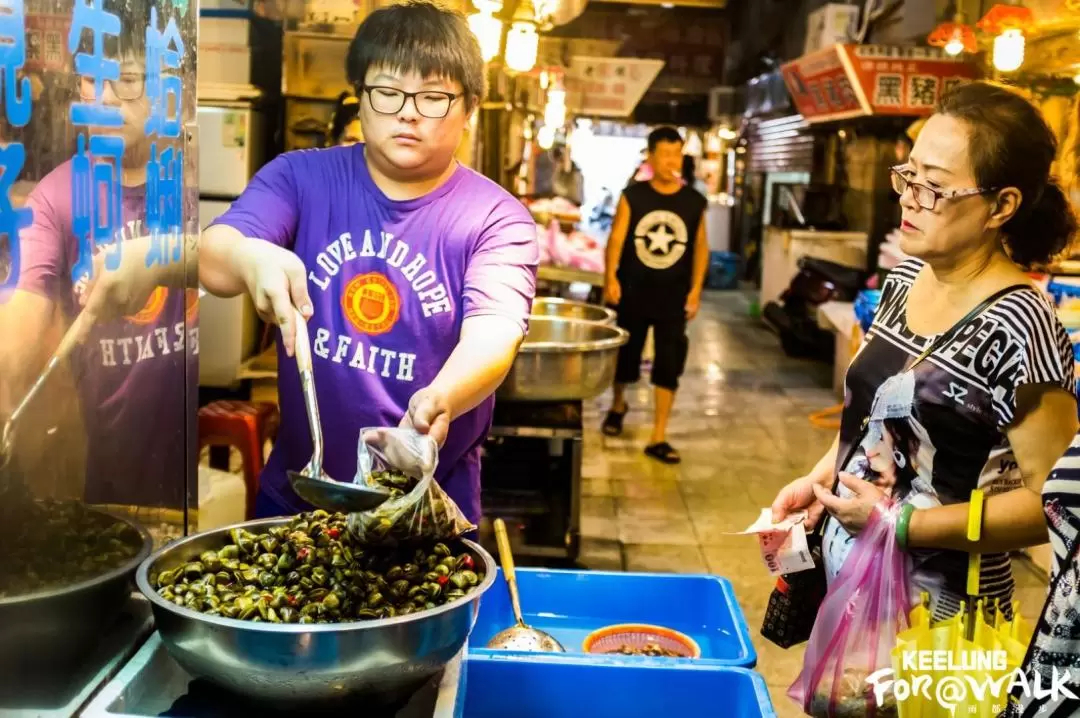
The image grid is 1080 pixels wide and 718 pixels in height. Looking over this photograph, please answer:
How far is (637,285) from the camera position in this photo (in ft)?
23.1

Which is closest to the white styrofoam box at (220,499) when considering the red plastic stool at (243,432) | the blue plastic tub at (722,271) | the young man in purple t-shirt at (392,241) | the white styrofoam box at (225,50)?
the red plastic stool at (243,432)

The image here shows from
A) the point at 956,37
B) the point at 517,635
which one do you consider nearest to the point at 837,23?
the point at 956,37

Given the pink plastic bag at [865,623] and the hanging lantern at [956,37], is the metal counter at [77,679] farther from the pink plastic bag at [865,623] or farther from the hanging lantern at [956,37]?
the hanging lantern at [956,37]

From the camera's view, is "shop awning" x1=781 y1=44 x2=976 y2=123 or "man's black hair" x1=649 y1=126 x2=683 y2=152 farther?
"shop awning" x1=781 y1=44 x2=976 y2=123

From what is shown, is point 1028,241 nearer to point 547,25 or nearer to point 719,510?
point 719,510

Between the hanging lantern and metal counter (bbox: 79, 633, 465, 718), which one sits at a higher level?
the hanging lantern

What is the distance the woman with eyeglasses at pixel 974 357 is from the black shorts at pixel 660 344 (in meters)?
4.80

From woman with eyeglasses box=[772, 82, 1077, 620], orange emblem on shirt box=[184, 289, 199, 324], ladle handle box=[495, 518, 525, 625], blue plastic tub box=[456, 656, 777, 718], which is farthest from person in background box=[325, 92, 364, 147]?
blue plastic tub box=[456, 656, 777, 718]

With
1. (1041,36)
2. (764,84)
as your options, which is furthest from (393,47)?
(764,84)

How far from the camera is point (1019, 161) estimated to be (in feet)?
6.70

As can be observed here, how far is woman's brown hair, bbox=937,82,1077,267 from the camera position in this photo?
6.68 ft

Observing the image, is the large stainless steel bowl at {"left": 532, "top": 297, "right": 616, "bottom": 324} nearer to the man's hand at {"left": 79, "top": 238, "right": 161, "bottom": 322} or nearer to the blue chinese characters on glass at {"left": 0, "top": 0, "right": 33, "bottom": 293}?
the man's hand at {"left": 79, "top": 238, "right": 161, "bottom": 322}

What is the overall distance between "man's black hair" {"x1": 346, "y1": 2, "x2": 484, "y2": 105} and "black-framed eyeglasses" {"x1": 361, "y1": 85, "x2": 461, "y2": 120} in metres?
0.04

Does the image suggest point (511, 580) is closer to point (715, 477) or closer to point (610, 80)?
point (715, 477)
